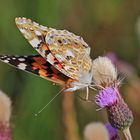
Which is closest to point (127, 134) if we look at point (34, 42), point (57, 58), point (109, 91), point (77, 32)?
point (109, 91)

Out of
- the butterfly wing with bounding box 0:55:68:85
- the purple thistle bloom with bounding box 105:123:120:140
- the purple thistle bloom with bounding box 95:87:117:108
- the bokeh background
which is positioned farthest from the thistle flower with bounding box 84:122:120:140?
the bokeh background

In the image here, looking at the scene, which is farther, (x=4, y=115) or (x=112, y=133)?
(x=4, y=115)

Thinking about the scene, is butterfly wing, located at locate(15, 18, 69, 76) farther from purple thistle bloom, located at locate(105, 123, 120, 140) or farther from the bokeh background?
the bokeh background

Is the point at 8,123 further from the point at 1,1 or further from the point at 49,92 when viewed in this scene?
the point at 1,1

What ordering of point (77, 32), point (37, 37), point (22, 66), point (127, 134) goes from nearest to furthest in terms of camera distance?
1. point (127, 134)
2. point (22, 66)
3. point (37, 37)
4. point (77, 32)

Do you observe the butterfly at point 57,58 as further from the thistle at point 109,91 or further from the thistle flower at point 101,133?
the thistle flower at point 101,133

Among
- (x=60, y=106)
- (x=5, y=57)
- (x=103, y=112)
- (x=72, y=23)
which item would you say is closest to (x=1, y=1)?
(x=72, y=23)

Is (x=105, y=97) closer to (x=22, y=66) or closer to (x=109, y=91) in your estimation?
(x=109, y=91)
